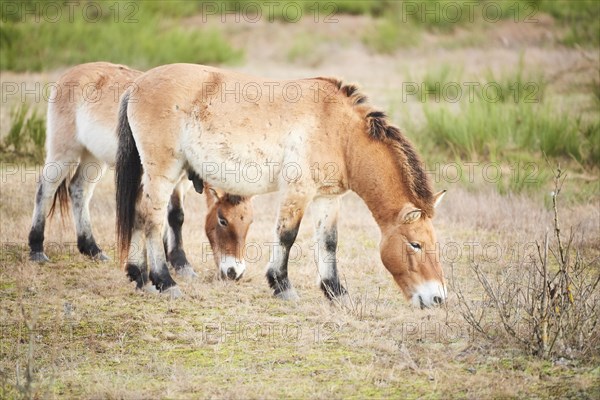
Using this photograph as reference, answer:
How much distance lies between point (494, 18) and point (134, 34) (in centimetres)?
981

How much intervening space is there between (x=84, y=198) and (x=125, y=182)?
145cm

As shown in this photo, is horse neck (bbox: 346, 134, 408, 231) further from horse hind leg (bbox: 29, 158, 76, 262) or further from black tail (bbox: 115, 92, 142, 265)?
horse hind leg (bbox: 29, 158, 76, 262)

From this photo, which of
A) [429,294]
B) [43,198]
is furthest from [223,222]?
[429,294]

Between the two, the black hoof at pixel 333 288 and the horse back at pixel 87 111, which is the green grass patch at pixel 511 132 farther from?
the horse back at pixel 87 111

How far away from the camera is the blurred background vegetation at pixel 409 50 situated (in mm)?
11297

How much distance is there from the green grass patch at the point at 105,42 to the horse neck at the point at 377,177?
11.0 meters

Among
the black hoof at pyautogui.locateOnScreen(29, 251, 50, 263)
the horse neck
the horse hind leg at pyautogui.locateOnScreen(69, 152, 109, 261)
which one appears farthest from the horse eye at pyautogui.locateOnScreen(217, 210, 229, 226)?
the black hoof at pyautogui.locateOnScreen(29, 251, 50, 263)

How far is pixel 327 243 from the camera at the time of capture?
22.1 feet

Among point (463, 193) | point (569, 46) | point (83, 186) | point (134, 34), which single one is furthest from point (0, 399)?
point (569, 46)

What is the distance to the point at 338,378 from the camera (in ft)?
16.1

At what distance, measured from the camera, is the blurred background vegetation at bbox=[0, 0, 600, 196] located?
37.1 feet

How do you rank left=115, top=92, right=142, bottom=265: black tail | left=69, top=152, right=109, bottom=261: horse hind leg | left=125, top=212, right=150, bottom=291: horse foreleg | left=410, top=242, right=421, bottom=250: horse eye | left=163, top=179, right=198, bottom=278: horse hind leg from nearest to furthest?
left=410, top=242, right=421, bottom=250: horse eye, left=115, top=92, right=142, bottom=265: black tail, left=125, top=212, right=150, bottom=291: horse foreleg, left=163, top=179, right=198, bottom=278: horse hind leg, left=69, top=152, right=109, bottom=261: horse hind leg

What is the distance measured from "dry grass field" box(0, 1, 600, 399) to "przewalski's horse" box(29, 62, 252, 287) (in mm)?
237

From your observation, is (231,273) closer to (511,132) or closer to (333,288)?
(333,288)
